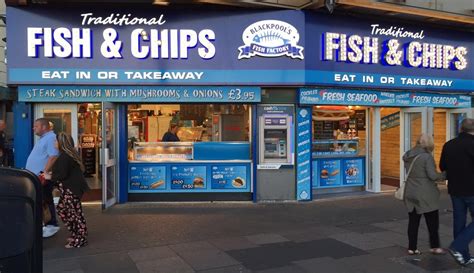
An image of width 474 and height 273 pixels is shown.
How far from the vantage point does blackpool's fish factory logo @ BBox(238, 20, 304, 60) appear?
9914mm

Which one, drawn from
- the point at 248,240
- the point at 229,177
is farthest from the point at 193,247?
the point at 229,177

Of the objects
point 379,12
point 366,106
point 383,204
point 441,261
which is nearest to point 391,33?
point 379,12

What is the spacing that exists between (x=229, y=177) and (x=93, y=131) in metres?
3.23

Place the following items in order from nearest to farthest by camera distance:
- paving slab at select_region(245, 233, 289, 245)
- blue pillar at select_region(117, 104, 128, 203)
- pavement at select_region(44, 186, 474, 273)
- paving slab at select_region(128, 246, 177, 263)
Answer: pavement at select_region(44, 186, 474, 273), paving slab at select_region(128, 246, 177, 263), paving slab at select_region(245, 233, 289, 245), blue pillar at select_region(117, 104, 128, 203)

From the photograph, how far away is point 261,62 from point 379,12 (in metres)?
2.88

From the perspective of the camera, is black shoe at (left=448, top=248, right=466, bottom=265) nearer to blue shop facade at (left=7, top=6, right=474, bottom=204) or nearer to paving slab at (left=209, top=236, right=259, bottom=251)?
paving slab at (left=209, top=236, right=259, bottom=251)

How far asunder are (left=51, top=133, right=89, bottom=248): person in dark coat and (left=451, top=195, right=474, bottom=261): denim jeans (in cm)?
478

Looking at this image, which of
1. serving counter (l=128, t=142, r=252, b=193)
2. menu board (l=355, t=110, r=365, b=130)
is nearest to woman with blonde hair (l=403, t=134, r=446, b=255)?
serving counter (l=128, t=142, r=252, b=193)

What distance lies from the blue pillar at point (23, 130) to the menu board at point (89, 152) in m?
1.19

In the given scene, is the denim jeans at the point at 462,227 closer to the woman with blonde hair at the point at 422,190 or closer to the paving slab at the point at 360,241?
the woman with blonde hair at the point at 422,190

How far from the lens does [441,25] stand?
11758mm

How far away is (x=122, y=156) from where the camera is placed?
1009 centimetres

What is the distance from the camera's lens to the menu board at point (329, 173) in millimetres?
11062

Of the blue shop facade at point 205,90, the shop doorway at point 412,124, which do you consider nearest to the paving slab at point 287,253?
the blue shop facade at point 205,90
